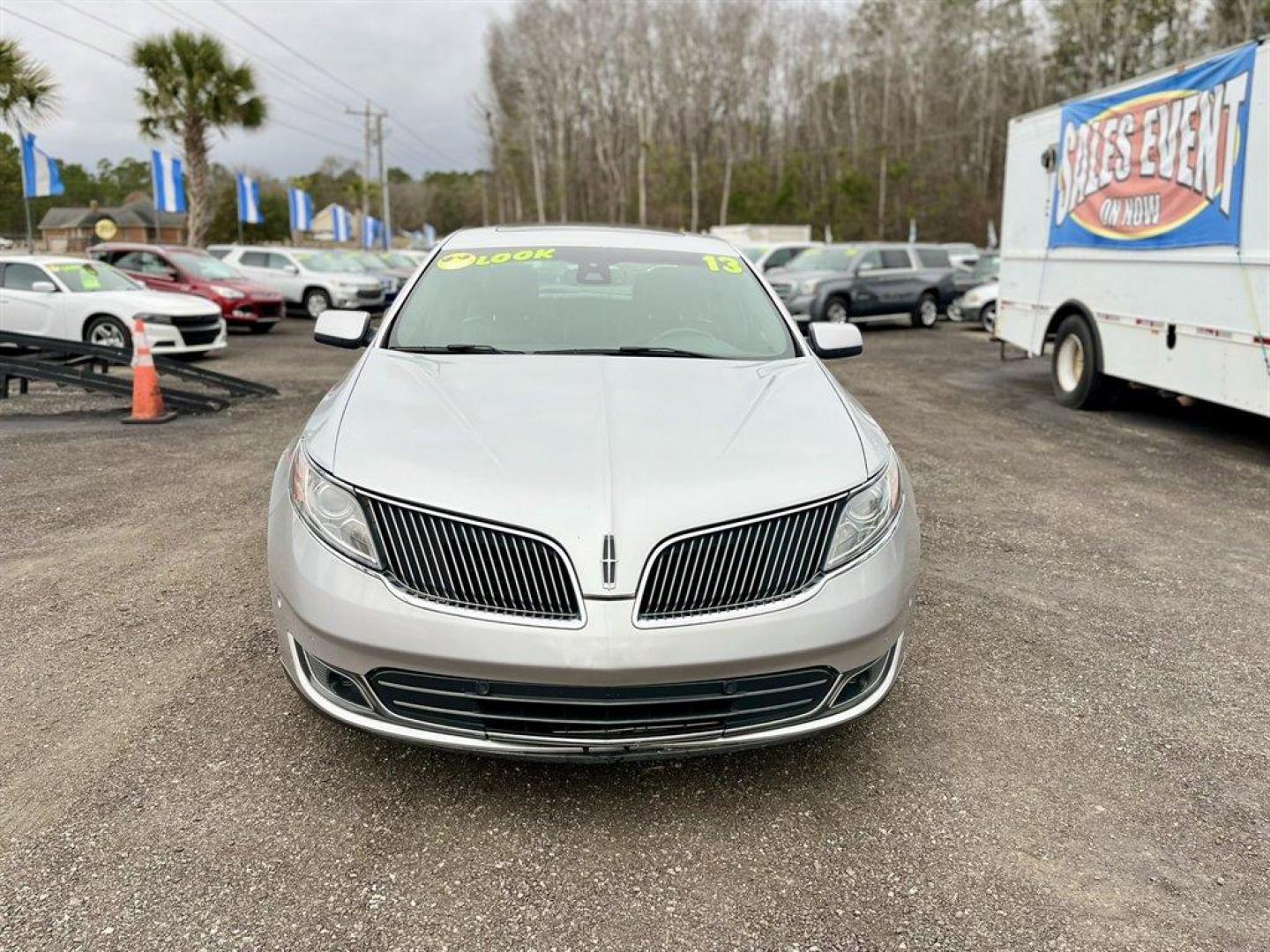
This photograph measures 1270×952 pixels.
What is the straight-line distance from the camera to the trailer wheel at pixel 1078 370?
9.76m

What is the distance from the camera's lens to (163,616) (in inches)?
169

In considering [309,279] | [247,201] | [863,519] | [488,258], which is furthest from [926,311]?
[247,201]

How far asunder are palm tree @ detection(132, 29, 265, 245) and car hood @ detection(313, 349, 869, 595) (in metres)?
29.2

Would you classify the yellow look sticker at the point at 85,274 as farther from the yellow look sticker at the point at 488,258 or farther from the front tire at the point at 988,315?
the front tire at the point at 988,315

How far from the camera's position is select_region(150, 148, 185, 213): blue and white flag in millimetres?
28625

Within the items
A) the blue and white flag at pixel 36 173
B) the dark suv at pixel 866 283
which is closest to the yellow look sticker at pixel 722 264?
the dark suv at pixel 866 283

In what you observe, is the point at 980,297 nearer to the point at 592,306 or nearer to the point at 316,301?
the point at 316,301

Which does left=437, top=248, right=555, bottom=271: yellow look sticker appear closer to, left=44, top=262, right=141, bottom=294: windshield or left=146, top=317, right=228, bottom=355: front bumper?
left=146, top=317, right=228, bottom=355: front bumper

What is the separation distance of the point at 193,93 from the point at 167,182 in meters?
2.69

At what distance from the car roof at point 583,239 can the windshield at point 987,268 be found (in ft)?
60.4

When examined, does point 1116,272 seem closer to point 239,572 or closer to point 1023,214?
point 1023,214

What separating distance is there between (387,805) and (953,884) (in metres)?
1.57

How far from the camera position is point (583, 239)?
478 centimetres

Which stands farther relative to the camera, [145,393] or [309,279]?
[309,279]
